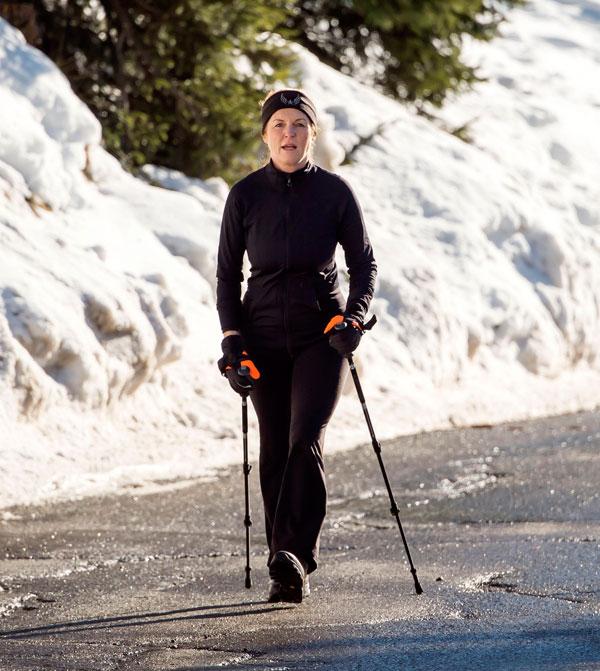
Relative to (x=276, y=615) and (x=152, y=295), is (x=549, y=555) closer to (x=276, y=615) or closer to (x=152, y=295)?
(x=276, y=615)

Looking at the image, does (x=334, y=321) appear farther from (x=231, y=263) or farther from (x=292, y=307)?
(x=231, y=263)

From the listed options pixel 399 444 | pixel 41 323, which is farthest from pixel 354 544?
pixel 399 444

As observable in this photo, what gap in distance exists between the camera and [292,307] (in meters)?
6.36

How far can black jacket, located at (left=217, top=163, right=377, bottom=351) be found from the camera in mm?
6340

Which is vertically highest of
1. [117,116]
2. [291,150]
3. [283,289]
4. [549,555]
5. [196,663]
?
[291,150]

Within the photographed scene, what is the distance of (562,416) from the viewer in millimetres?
13789

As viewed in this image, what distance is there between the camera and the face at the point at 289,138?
637 cm

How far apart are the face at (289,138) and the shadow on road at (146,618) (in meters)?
1.94

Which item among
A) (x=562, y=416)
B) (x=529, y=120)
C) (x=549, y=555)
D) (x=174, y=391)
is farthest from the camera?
(x=529, y=120)

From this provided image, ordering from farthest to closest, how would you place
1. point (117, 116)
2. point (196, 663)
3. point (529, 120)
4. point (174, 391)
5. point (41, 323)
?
point (529, 120) < point (117, 116) < point (174, 391) < point (41, 323) < point (196, 663)

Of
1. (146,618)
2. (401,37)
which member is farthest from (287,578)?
(401,37)

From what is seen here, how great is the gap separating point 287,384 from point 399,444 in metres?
5.12

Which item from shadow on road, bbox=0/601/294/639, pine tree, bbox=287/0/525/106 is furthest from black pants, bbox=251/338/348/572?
pine tree, bbox=287/0/525/106

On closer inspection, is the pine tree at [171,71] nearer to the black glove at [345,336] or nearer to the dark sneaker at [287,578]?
the black glove at [345,336]
